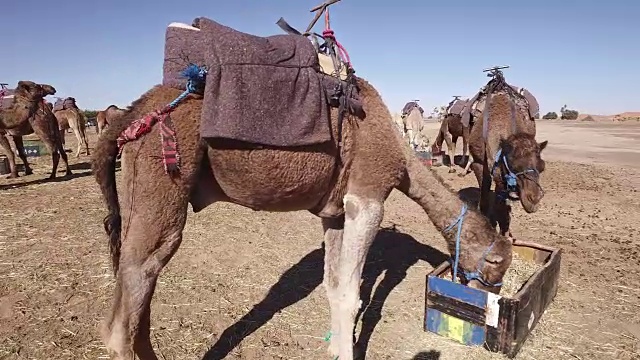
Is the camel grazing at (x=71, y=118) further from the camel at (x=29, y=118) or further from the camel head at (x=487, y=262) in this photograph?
the camel head at (x=487, y=262)

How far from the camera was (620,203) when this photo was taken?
351 inches

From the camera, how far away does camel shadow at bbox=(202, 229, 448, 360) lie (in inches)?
157

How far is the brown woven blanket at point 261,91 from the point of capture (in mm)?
2451

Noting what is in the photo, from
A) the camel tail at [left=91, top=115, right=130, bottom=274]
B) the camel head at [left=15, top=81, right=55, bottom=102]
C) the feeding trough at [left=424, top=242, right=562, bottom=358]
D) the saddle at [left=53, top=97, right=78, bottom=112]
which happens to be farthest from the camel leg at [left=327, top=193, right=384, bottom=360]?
the saddle at [left=53, top=97, right=78, bottom=112]

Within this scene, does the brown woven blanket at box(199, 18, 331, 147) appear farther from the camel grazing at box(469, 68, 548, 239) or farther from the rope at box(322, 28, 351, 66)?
the camel grazing at box(469, 68, 548, 239)

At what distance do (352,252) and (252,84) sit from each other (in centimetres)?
155

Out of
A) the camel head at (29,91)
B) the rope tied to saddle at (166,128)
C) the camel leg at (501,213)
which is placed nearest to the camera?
the rope tied to saddle at (166,128)

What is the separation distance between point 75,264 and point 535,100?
7.54m

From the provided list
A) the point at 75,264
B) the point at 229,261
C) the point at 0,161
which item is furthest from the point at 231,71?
the point at 0,161

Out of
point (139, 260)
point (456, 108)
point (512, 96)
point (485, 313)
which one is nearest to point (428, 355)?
point (485, 313)

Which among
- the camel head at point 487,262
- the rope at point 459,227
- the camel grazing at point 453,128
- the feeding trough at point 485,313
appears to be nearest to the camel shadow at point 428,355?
the feeding trough at point 485,313

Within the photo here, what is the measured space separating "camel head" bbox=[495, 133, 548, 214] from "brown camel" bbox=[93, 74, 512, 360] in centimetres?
156

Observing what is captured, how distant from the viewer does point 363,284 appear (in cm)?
517

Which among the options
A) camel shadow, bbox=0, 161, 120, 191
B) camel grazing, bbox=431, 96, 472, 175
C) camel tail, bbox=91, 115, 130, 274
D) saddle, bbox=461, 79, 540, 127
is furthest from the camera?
camel grazing, bbox=431, 96, 472, 175
